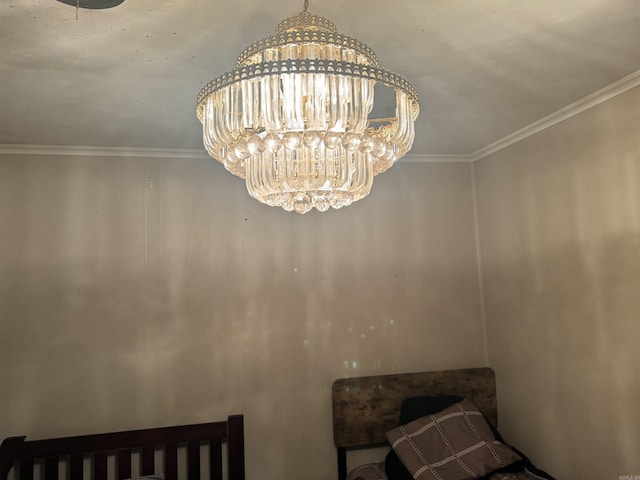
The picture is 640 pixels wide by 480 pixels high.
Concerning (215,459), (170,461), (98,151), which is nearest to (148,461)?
(170,461)

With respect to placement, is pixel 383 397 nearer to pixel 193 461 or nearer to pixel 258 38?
pixel 193 461

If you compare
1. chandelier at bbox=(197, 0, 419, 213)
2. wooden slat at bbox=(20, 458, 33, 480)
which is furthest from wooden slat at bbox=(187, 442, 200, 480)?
chandelier at bbox=(197, 0, 419, 213)

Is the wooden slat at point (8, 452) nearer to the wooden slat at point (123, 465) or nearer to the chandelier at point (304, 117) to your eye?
the wooden slat at point (123, 465)

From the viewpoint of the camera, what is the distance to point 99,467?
99.6 inches

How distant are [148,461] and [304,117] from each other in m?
2.39

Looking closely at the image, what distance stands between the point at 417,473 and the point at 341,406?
0.62 m

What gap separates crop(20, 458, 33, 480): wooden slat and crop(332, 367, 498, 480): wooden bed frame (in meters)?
1.77

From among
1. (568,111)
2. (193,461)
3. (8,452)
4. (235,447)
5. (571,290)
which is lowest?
(193,461)

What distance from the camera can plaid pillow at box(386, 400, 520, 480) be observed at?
2.51m

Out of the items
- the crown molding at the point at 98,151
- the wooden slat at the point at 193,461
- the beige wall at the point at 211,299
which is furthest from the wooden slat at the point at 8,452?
the crown molding at the point at 98,151

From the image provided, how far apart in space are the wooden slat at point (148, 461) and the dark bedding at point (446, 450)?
47.8 inches

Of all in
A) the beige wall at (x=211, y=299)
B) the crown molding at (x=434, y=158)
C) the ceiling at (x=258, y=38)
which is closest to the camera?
the ceiling at (x=258, y=38)

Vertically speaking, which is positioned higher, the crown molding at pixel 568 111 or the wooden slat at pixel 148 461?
the crown molding at pixel 568 111

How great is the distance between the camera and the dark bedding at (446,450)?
8.21 feet
